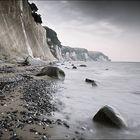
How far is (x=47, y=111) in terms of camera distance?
775 cm

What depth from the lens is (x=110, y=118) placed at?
7074 mm

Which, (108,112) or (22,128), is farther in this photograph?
(108,112)

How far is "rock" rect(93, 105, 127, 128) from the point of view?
686 centimetres

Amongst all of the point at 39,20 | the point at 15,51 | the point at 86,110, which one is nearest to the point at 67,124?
the point at 86,110

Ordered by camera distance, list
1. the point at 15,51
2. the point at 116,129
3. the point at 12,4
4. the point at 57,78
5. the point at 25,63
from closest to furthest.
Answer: the point at 116,129 < the point at 57,78 < the point at 25,63 < the point at 15,51 < the point at 12,4

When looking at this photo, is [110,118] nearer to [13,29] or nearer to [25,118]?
[25,118]

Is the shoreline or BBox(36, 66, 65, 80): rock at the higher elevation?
BBox(36, 66, 65, 80): rock

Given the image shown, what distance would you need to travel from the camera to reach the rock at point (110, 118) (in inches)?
270

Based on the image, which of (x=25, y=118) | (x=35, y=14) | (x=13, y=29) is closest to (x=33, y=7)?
(x=35, y=14)

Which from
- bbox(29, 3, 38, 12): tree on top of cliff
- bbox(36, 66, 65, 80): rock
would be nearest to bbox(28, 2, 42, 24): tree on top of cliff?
bbox(29, 3, 38, 12): tree on top of cliff

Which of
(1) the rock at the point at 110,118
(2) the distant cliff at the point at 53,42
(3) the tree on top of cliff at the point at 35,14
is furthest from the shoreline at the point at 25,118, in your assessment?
(2) the distant cliff at the point at 53,42

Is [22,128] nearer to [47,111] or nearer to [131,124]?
[47,111]

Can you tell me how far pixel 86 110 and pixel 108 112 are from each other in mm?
1676

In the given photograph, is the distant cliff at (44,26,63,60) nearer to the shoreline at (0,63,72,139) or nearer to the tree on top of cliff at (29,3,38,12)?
the tree on top of cliff at (29,3,38,12)
